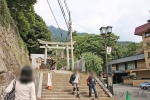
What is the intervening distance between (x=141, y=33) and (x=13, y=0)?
24.1 meters

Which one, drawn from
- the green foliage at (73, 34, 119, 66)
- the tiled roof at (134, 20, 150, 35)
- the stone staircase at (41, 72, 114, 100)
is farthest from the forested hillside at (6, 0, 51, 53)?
the tiled roof at (134, 20, 150, 35)

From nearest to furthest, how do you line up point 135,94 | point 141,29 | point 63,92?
point 63,92
point 135,94
point 141,29

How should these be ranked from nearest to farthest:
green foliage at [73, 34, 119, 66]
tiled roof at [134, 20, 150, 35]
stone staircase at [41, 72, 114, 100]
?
stone staircase at [41, 72, 114, 100]
tiled roof at [134, 20, 150, 35]
green foliage at [73, 34, 119, 66]

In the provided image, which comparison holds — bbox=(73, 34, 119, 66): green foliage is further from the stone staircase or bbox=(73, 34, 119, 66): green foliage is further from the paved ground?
the stone staircase

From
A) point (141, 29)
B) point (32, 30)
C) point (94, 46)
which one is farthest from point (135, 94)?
point (94, 46)

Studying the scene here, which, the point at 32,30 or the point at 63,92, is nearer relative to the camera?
the point at 63,92

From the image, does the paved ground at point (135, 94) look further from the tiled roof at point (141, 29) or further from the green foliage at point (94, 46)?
the green foliage at point (94, 46)

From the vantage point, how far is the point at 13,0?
16406 millimetres

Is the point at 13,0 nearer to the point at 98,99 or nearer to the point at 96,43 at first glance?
the point at 98,99

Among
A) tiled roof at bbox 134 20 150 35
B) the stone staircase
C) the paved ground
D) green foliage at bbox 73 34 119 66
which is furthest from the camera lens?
green foliage at bbox 73 34 119 66

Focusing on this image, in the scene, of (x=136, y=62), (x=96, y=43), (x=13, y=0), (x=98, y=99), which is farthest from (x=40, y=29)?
(x=98, y=99)

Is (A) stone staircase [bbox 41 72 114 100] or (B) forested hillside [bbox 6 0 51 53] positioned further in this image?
(B) forested hillside [bbox 6 0 51 53]

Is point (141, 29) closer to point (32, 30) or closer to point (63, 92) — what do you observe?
point (32, 30)

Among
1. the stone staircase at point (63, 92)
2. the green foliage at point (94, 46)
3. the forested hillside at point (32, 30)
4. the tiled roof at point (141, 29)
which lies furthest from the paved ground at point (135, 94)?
the green foliage at point (94, 46)
